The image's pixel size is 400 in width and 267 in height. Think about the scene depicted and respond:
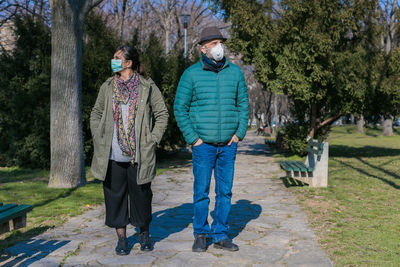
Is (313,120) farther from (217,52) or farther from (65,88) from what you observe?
(217,52)

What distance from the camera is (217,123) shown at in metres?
4.38

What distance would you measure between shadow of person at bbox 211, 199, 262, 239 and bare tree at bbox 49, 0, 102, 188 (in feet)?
12.1

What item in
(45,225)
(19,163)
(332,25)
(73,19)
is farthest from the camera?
(332,25)

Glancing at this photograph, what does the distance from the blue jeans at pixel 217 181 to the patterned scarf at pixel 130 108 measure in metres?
0.67

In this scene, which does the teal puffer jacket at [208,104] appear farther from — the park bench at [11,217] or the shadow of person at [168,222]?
the park bench at [11,217]

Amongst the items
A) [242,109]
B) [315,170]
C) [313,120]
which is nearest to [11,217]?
[242,109]

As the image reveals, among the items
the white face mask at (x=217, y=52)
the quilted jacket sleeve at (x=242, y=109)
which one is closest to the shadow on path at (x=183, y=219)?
the quilted jacket sleeve at (x=242, y=109)

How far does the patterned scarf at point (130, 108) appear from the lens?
4.24 metres

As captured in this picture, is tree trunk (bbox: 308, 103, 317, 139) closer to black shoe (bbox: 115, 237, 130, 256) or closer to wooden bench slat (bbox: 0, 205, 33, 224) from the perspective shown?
black shoe (bbox: 115, 237, 130, 256)

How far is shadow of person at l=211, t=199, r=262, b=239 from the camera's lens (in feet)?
18.0

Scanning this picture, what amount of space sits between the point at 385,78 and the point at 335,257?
38.0 feet

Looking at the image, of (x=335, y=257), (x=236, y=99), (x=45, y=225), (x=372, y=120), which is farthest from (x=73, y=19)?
(x=372, y=120)

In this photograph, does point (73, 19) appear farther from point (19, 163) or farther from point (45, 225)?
point (19, 163)

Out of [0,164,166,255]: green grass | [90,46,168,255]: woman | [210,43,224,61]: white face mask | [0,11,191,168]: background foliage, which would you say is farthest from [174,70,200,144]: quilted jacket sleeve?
[0,11,191,168]: background foliage
